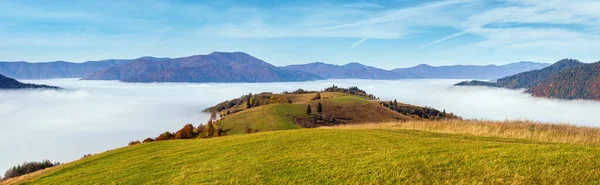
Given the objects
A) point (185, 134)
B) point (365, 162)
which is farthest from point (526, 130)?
point (185, 134)

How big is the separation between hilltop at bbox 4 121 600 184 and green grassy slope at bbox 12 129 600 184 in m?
0.03

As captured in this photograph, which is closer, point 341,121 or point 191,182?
point 191,182

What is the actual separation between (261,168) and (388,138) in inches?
294

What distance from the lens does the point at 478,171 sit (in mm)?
10891

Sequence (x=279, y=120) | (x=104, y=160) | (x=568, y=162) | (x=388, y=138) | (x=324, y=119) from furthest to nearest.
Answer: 1. (x=324, y=119)
2. (x=279, y=120)
3. (x=104, y=160)
4. (x=388, y=138)
5. (x=568, y=162)

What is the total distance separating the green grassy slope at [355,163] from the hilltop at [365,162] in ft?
0.09

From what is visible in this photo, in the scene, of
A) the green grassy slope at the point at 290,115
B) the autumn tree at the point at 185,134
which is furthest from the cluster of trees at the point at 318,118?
the autumn tree at the point at 185,134

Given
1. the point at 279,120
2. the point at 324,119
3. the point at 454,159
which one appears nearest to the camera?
the point at 454,159

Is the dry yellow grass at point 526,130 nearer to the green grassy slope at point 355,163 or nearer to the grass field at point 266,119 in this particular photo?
the green grassy slope at point 355,163

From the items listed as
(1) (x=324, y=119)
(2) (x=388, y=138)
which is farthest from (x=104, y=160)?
(1) (x=324, y=119)

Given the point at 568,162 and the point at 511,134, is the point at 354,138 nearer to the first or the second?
the point at 511,134

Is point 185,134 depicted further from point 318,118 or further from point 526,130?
point 526,130

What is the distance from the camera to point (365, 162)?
13.2m

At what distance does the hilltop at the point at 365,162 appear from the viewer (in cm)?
1063
